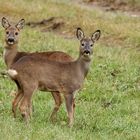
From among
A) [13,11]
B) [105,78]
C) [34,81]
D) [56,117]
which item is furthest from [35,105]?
[13,11]

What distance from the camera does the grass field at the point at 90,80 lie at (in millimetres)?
10469

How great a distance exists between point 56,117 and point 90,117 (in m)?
0.64

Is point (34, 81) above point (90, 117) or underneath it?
above

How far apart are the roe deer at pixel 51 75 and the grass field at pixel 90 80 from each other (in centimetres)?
44

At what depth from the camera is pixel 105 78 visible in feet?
50.3

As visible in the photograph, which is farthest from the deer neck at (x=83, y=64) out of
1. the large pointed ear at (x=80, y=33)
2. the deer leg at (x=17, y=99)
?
the deer leg at (x=17, y=99)

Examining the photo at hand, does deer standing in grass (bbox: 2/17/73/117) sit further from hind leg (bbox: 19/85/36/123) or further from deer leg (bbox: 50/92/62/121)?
hind leg (bbox: 19/85/36/123)

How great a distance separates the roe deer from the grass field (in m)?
0.44

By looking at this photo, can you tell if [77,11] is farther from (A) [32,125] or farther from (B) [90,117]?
(A) [32,125]

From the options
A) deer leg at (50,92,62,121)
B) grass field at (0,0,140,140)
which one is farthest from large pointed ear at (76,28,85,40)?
grass field at (0,0,140,140)

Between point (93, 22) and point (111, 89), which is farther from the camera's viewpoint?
point (93, 22)

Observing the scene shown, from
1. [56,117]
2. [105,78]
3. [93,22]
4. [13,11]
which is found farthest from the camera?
[13,11]

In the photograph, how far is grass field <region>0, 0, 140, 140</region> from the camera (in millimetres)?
10469

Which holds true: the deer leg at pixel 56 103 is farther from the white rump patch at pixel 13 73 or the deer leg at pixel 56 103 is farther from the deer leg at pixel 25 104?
the white rump patch at pixel 13 73
